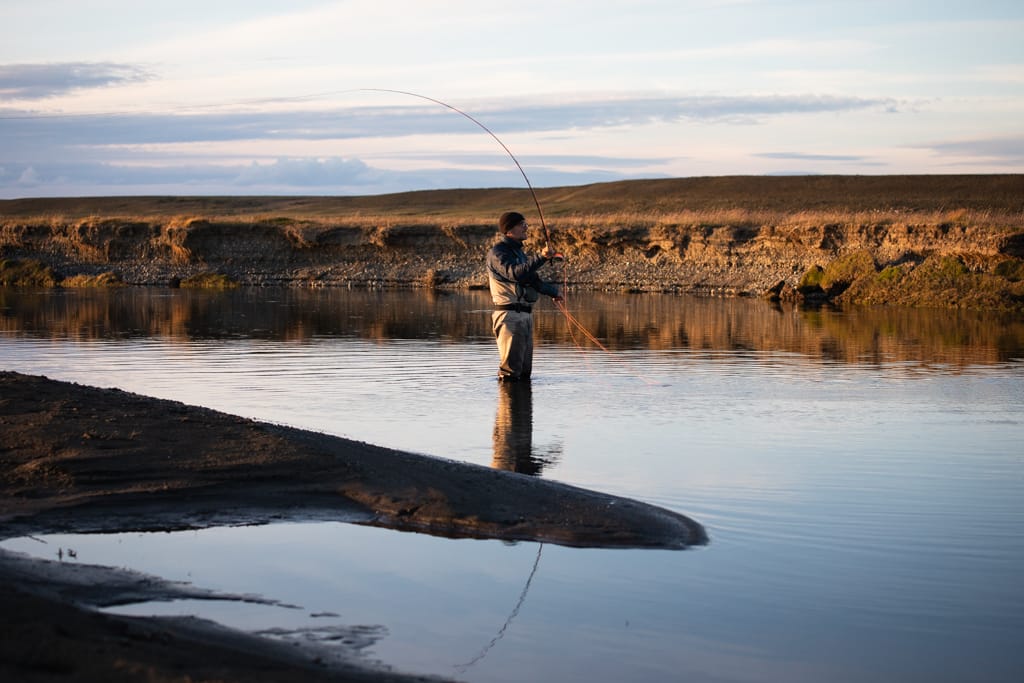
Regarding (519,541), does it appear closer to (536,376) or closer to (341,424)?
(341,424)

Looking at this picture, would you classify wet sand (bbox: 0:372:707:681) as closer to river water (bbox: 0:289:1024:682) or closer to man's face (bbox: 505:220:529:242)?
river water (bbox: 0:289:1024:682)

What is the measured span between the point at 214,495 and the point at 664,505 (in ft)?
9.99

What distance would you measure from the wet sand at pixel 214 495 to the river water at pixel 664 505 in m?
0.25

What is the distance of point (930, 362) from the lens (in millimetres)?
19438

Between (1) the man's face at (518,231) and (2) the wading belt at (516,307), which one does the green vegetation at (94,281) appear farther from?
(1) the man's face at (518,231)

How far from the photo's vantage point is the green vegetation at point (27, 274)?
54.3 metres

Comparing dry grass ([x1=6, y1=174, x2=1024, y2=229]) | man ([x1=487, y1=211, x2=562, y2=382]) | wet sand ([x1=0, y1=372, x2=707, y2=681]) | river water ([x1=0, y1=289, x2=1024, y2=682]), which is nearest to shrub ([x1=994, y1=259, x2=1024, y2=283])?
river water ([x1=0, y1=289, x2=1024, y2=682])

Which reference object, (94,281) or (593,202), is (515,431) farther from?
(593,202)

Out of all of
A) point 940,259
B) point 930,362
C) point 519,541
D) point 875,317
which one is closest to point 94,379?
point 519,541

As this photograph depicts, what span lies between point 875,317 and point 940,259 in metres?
7.89

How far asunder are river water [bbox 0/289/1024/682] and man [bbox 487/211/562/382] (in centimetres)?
73

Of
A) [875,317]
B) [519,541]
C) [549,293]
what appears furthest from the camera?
[875,317]

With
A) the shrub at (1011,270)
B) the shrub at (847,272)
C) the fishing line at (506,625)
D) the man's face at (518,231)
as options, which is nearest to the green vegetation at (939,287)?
the shrub at (1011,270)

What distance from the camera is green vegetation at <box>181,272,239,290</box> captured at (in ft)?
174
